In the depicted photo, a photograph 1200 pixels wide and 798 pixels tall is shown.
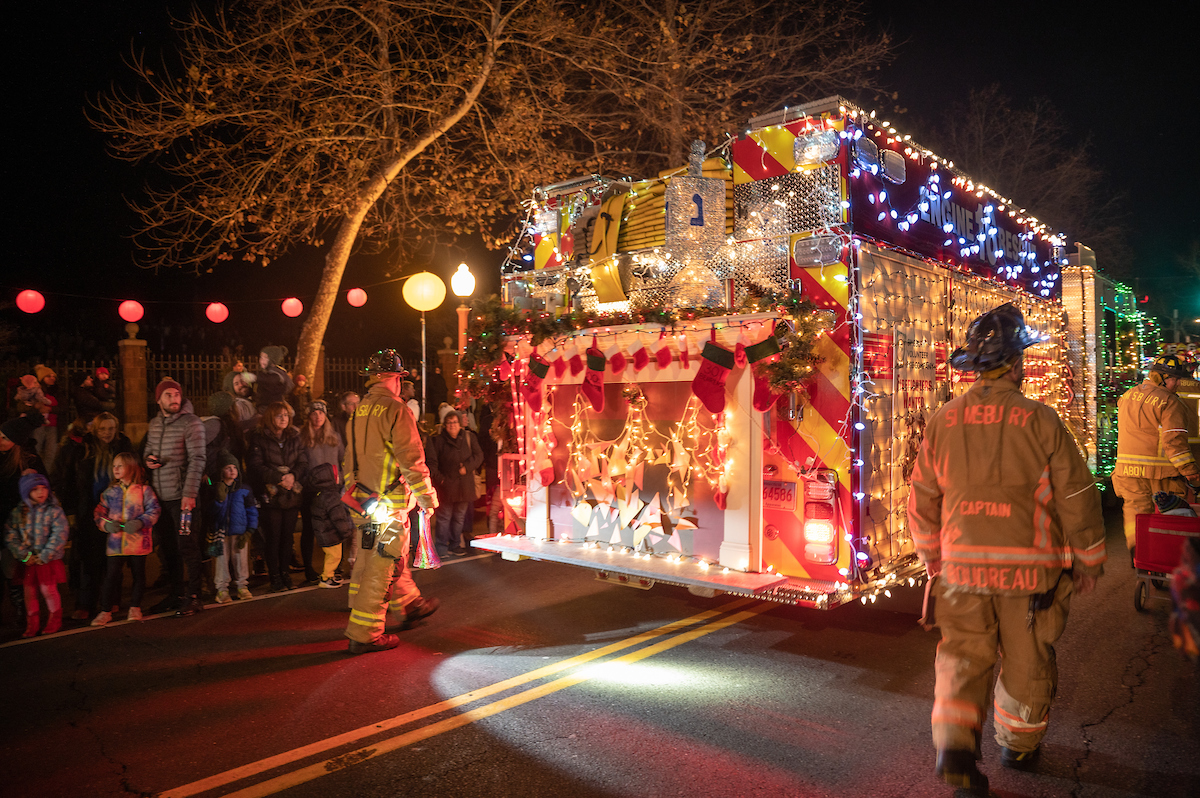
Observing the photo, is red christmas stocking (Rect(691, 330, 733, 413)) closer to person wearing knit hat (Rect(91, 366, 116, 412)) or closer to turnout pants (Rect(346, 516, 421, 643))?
turnout pants (Rect(346, 516, 421, 643))

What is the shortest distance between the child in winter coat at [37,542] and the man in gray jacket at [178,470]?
767 millimetres

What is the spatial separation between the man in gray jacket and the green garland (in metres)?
2.40

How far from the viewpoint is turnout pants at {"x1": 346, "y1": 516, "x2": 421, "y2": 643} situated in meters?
5.55

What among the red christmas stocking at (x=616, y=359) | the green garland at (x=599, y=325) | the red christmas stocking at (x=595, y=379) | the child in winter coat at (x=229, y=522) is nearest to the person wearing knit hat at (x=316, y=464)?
the child in winter coat at (x=229, y=522)

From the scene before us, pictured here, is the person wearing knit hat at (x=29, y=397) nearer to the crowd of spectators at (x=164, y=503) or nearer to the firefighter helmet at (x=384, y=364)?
the crowd of spectators at (x=164, y=503)

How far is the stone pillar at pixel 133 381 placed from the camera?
1338cm

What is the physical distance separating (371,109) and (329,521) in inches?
302

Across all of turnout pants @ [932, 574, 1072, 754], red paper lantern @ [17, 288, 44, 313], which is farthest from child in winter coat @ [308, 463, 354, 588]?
red paper lantern @ [17, 288, 44, 313]

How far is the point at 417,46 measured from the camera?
12.9 metres

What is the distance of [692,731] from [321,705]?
2.16 m

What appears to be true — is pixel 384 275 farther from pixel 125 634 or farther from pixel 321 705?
pixel 321 705

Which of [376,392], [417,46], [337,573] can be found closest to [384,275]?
[417,46]

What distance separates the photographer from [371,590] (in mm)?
5617

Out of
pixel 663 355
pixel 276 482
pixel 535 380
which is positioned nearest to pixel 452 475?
pixel 276 482
